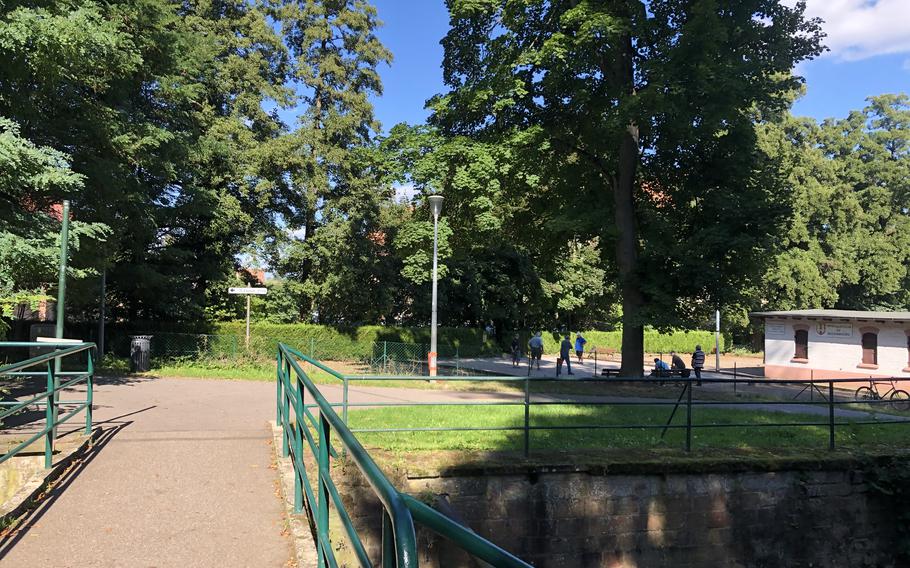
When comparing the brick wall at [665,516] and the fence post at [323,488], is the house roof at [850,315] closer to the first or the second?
the brick wall at [665,516]

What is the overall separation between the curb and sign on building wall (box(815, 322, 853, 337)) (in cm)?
2655

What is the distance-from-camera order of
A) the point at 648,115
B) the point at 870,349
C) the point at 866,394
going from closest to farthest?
the point at 648,115 → the point at 866,394 → the point at 870,349

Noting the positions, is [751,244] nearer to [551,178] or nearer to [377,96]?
[551,178]

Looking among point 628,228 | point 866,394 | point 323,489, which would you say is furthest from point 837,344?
point 323,489

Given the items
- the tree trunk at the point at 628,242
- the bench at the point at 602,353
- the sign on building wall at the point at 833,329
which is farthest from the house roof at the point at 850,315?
the bench at the point at 602,353

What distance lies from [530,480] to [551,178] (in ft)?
49.0

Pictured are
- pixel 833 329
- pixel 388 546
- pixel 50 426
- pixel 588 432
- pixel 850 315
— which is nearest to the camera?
pixel 388 546

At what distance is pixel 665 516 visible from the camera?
754 centimetres

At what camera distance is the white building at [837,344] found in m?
22.8

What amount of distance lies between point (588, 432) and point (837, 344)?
1949 cm

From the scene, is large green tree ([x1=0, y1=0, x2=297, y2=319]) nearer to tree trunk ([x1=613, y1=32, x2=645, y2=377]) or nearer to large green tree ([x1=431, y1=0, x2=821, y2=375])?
large green tree ([x1=431, y1=0, x2=821, y2=375])

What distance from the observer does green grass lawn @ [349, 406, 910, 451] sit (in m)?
8.68

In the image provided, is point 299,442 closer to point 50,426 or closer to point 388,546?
point 50,426

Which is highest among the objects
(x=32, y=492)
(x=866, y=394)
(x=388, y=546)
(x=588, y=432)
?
(x=388, y=546)
